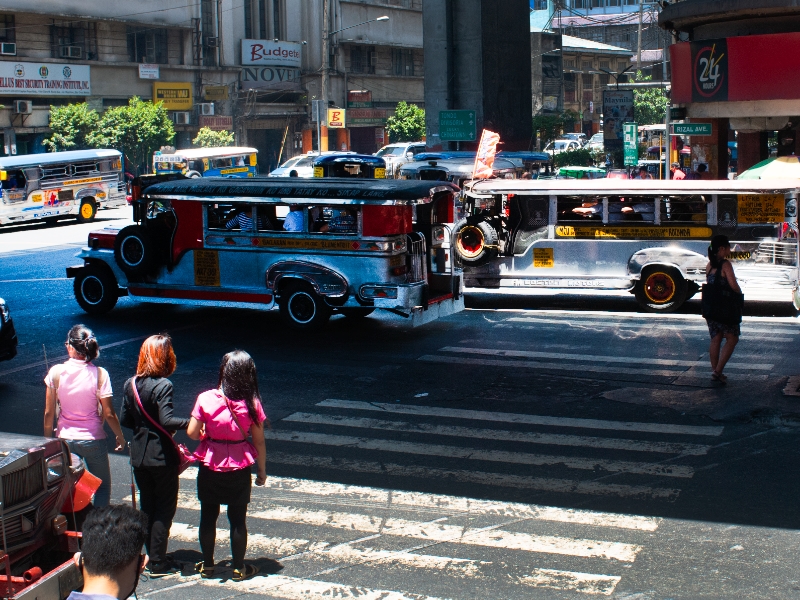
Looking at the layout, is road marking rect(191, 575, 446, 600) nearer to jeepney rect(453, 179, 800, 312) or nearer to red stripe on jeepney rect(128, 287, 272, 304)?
red stripe on jeepney rect(128, 287, 272, 304)

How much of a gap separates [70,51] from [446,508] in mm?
43938

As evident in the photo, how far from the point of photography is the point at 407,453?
9.85 m

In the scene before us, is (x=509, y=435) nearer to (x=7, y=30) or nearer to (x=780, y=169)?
(x=780, y=169)

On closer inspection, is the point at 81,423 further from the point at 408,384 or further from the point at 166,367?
the point at 408,384

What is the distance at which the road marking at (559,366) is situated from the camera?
12.9 m

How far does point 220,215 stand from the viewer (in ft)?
54.9

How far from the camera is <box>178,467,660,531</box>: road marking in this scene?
7.89m

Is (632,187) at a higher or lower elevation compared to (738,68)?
lower

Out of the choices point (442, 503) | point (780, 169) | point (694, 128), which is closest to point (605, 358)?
point (442, 503)

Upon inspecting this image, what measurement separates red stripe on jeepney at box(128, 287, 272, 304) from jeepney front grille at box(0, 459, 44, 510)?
1047 centimetres

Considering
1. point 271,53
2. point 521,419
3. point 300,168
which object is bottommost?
point 521,419

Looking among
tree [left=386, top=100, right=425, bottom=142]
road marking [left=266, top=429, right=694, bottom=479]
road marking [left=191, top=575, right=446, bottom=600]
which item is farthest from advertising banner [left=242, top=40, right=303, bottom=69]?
road marking [left=191, top=575, right=446, bottom=600]

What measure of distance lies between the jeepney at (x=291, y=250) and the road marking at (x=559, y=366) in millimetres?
1566

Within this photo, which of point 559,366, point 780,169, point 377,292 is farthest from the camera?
point 780,169
